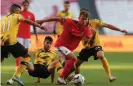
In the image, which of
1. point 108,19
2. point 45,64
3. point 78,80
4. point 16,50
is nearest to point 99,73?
point 45,64

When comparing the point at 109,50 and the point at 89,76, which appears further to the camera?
the point at 109,50

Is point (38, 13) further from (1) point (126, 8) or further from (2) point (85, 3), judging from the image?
(1) point (126, 8)

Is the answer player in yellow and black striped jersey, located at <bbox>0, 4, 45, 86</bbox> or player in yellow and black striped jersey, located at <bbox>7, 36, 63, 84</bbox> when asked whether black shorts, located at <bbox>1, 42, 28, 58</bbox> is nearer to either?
player in yellow and black striped jersey, located at <bbox>0, 4, 45, 86</bbox>

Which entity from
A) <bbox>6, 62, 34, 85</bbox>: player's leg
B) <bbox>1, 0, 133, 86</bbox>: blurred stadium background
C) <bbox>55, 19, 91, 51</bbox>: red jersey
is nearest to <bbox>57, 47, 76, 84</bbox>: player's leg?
<bbox>55, 19, 91, 51</bbox>: red jersey

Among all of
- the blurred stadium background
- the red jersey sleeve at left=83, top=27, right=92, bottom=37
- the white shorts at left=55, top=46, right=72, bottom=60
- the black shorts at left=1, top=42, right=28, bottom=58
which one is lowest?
the blurred stadium background

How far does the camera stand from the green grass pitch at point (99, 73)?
1376 cm

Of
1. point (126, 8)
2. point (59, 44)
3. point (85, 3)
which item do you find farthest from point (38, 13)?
point (59, 44)

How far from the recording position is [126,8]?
1258 inches

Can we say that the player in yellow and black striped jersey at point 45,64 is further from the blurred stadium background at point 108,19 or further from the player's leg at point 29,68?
the blurred stadium background at point 108,19

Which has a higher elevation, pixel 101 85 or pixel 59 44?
pixel 59 44

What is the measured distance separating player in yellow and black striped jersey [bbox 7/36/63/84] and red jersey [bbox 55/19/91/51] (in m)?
0.39

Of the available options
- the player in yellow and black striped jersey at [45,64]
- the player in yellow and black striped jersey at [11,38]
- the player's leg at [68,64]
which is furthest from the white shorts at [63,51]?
the player in yellow and black striped jersey at [11,38]

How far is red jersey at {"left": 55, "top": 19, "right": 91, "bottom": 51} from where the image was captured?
13266mm

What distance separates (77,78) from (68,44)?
1007mm
